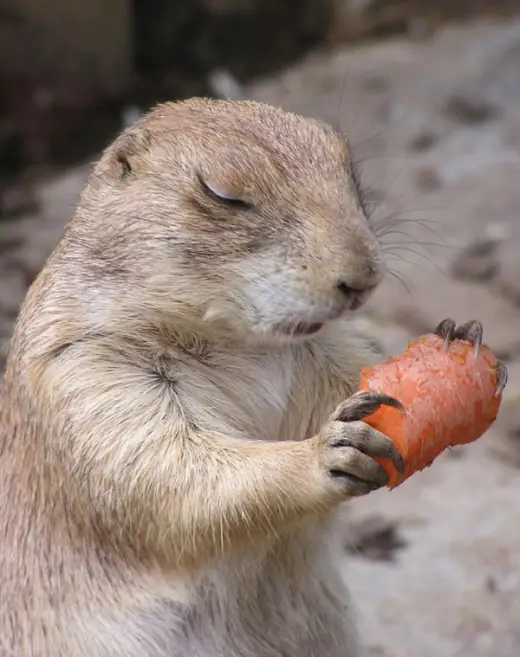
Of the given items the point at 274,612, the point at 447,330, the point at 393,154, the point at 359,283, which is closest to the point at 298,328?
the point at 359,283

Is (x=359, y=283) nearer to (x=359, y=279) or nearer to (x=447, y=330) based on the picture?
(x=359, y=279)

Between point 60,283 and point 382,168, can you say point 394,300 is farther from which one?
point 60,283

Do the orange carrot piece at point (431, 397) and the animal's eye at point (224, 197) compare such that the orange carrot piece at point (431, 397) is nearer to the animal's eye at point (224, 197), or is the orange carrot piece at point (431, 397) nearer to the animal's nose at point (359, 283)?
the animal's nose at point (359, 283)

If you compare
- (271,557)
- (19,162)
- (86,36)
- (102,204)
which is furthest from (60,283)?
(86,36)

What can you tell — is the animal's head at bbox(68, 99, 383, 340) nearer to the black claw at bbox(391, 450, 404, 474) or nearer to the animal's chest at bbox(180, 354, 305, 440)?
→ the animal's chest at bbox(180, 354, 305, 440)

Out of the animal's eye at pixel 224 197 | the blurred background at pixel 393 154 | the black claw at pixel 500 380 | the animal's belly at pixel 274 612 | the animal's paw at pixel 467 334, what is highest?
the blurred background at pixel 393 154

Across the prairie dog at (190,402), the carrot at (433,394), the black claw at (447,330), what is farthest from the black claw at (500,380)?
the prairie dog at (190,402)

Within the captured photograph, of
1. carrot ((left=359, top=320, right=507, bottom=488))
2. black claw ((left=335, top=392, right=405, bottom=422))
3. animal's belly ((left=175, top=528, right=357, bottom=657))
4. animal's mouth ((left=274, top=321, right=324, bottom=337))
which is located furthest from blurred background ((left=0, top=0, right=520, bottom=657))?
black claw ((left=335, top=392, right=405, bottom=422))
